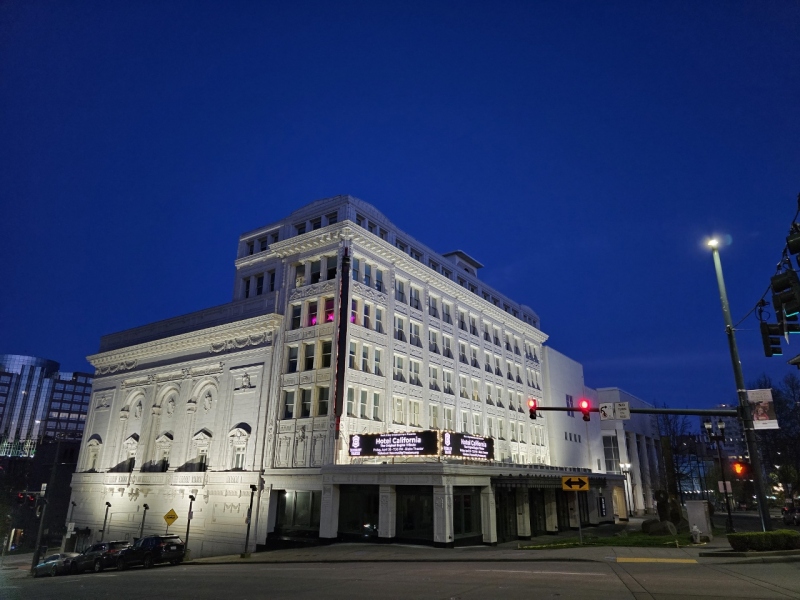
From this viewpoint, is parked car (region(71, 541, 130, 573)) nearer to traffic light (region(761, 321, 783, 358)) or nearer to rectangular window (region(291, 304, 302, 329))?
rectangular window (region(291, 304, 302, 329))

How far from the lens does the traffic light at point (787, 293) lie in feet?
36.4

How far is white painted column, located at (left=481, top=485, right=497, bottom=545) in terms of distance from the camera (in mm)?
35281

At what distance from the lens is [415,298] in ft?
164

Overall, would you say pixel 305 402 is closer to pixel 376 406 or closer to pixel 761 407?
pixel 376 406

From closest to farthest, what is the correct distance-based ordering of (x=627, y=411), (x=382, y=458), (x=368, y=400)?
(x=627, y=411)
(x=382, y=458)
(x=368, y=400)

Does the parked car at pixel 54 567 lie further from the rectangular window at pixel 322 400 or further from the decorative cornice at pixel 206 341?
the decorative cornice at pixel 206 341

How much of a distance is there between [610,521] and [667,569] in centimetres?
4309

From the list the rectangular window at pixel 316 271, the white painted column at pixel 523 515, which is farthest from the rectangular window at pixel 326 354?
the white painted column at pixel 523 515

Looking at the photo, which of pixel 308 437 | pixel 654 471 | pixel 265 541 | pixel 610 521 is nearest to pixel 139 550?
pixel 265 541

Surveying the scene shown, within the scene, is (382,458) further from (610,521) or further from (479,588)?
(610,521)

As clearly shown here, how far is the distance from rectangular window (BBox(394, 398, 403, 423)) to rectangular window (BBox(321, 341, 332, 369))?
711cm

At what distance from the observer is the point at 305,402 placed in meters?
41.3

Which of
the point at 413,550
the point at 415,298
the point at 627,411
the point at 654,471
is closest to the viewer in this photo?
the point at 627,411

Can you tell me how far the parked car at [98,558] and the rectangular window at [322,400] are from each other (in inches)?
573
